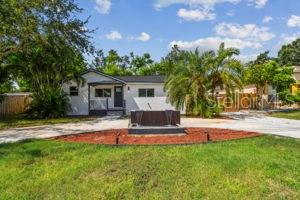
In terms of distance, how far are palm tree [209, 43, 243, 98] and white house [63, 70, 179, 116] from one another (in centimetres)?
617

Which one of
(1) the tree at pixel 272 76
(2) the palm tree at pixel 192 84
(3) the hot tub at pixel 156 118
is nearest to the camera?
(3) the hot tub at pixel 156 118

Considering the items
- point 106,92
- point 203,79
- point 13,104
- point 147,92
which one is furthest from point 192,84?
point 13,104

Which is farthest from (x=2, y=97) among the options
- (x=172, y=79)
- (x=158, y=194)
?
(x=158, y=194)

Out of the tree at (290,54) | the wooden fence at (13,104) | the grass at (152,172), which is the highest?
the tree at (290,54)

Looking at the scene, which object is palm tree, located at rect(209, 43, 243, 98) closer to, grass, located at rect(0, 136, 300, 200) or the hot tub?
the hot tub

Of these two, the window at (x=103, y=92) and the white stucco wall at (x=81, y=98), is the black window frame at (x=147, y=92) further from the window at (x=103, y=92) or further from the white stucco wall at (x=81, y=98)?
the white stucco wall at (x=81, y=98)

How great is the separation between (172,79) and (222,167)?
15535 mm

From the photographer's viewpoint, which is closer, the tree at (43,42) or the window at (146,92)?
the tree at (43,42)

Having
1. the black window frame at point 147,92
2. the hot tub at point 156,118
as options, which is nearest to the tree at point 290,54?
the black window frame at point 147,92

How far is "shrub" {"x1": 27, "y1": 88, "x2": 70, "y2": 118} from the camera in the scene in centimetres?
2270

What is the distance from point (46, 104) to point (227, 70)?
1189cm

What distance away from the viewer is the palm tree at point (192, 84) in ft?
72.1

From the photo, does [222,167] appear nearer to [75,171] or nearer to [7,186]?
[75,171]

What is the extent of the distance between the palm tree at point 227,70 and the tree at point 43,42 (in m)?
7.84
